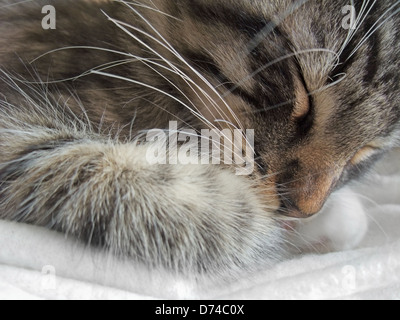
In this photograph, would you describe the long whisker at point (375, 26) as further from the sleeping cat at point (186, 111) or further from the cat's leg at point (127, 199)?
the cat's leg at point (127, 199)

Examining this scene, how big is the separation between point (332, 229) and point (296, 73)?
31 centimetres

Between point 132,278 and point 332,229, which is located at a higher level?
point 332,229

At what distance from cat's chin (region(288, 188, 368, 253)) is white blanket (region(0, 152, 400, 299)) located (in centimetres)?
10

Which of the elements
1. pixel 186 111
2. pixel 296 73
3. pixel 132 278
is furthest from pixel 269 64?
pixel 132 278

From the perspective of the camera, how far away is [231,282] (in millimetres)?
646

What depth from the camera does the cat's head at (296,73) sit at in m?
0.63

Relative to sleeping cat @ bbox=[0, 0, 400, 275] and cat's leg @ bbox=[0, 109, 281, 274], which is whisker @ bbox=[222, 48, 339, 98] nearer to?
sleeping cat @ bbox=[0, 0, 400, 275]

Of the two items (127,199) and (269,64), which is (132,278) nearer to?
(127,199)

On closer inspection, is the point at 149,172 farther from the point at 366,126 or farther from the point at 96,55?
the point at 366,126

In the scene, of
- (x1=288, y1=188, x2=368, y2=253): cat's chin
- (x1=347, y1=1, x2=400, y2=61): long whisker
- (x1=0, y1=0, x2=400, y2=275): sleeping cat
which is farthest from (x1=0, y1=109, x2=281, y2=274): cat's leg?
(x1=347, y1=1, x2=400, y2=61): long whisker

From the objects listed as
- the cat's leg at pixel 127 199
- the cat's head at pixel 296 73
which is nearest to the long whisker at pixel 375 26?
the cat's head at pixel 296 73

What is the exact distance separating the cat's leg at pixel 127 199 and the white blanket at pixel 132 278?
2 cm

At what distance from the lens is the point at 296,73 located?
64 cm

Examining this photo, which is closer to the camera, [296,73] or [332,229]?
[296,73]
